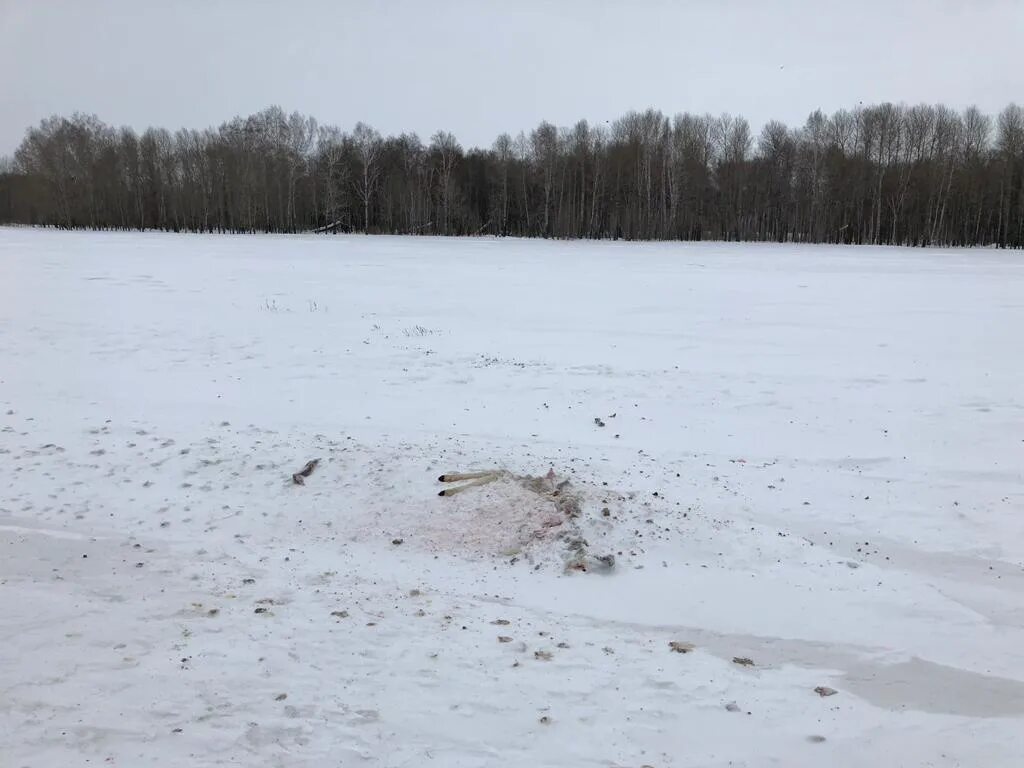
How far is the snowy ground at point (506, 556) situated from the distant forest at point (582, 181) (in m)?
58.0

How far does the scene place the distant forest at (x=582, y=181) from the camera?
63.3 m

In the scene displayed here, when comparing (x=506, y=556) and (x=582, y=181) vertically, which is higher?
(x=582, y=181)

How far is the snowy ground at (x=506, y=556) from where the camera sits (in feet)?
11.8

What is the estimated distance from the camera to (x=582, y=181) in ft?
226

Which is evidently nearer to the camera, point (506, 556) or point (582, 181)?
point (506, 556)

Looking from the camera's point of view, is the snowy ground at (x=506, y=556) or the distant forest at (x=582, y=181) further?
the distant forest at (x=582, y=181)

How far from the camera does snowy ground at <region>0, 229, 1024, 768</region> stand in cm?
361

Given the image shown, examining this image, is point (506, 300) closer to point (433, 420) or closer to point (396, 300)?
point (396, 300)

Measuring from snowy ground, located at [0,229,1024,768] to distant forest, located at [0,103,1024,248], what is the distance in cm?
5795

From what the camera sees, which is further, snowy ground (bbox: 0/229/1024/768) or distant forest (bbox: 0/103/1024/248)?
distant forest (bbox: 0/103/1024/248)

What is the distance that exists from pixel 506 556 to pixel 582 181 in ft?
220

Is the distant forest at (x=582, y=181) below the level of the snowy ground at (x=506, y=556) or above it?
above

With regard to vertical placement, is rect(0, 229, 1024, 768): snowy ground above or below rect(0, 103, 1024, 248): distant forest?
below

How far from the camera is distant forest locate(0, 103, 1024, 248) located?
63.3 meters
